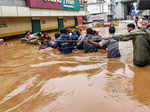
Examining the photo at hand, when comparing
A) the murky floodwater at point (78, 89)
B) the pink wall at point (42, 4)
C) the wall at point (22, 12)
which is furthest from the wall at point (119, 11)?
the murky floodwater at point (78, 89)

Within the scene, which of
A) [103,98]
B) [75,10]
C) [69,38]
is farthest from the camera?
[75,10]

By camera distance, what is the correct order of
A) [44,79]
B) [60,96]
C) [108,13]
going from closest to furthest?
[60,96] < [44,79] < [108,13]

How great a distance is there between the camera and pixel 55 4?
754 inches

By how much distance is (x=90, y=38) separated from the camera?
6191 mm

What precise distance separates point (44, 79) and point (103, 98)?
5.27 feet

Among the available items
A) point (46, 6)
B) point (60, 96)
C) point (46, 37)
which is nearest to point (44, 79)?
point (60, 96)

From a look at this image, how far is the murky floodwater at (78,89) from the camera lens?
247 centimetres

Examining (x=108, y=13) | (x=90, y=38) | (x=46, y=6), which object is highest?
(x=108, y=13)

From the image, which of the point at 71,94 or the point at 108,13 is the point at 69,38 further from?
the point at 108,13

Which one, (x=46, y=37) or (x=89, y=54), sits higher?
(x=46, y=37)

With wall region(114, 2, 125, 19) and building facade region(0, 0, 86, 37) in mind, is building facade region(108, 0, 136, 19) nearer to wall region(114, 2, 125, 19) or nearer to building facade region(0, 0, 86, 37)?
wall region(114, 2, 125, 19)

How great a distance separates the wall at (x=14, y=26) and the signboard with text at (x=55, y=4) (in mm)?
1651

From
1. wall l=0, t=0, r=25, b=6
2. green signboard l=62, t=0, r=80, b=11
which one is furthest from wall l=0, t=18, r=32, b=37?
green signboard l=62, t=0, r=80, b=11

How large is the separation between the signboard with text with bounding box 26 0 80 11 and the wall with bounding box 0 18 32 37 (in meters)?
1.65
